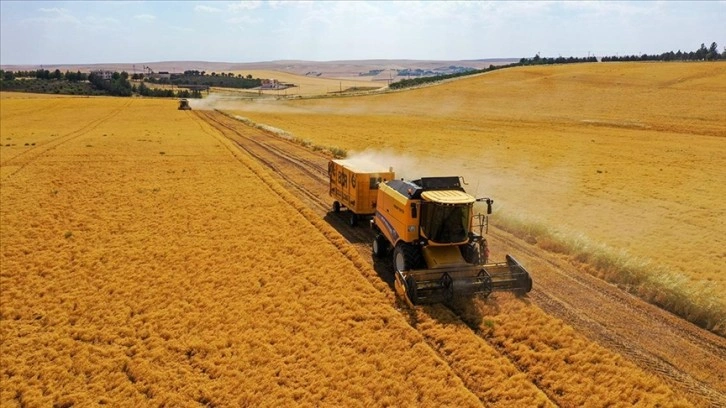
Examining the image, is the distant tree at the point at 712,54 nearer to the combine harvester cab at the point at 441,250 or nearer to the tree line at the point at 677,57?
the tree line at the point at 677,57

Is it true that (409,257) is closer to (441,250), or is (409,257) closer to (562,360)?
(441,250)

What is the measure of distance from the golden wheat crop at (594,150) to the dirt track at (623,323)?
1062 mm

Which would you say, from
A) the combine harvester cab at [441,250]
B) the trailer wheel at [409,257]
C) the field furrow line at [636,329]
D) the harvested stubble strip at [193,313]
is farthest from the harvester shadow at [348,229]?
the field furrow line at [636,329]

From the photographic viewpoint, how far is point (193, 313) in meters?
13.8

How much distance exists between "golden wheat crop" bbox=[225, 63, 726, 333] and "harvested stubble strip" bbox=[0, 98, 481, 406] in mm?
8723

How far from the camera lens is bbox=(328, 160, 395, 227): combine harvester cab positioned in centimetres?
2041

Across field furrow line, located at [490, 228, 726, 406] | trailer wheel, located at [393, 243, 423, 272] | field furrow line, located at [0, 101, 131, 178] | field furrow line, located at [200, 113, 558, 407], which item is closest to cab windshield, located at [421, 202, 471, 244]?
trailer wheel, located at [393, 243, 423, 272]

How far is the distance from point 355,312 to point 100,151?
36.2 m

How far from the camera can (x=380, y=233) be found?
17.6m

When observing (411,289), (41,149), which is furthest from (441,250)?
(41,149)

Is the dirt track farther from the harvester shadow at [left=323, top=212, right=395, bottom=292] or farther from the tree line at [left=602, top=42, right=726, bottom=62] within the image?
the tree line at [left=602, top=42, right=726, bottom=62]

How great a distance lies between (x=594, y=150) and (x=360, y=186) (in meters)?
32.3

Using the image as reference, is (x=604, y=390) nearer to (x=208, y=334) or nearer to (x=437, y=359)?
(x=437, y=359)

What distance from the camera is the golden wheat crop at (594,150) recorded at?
1903 cm
